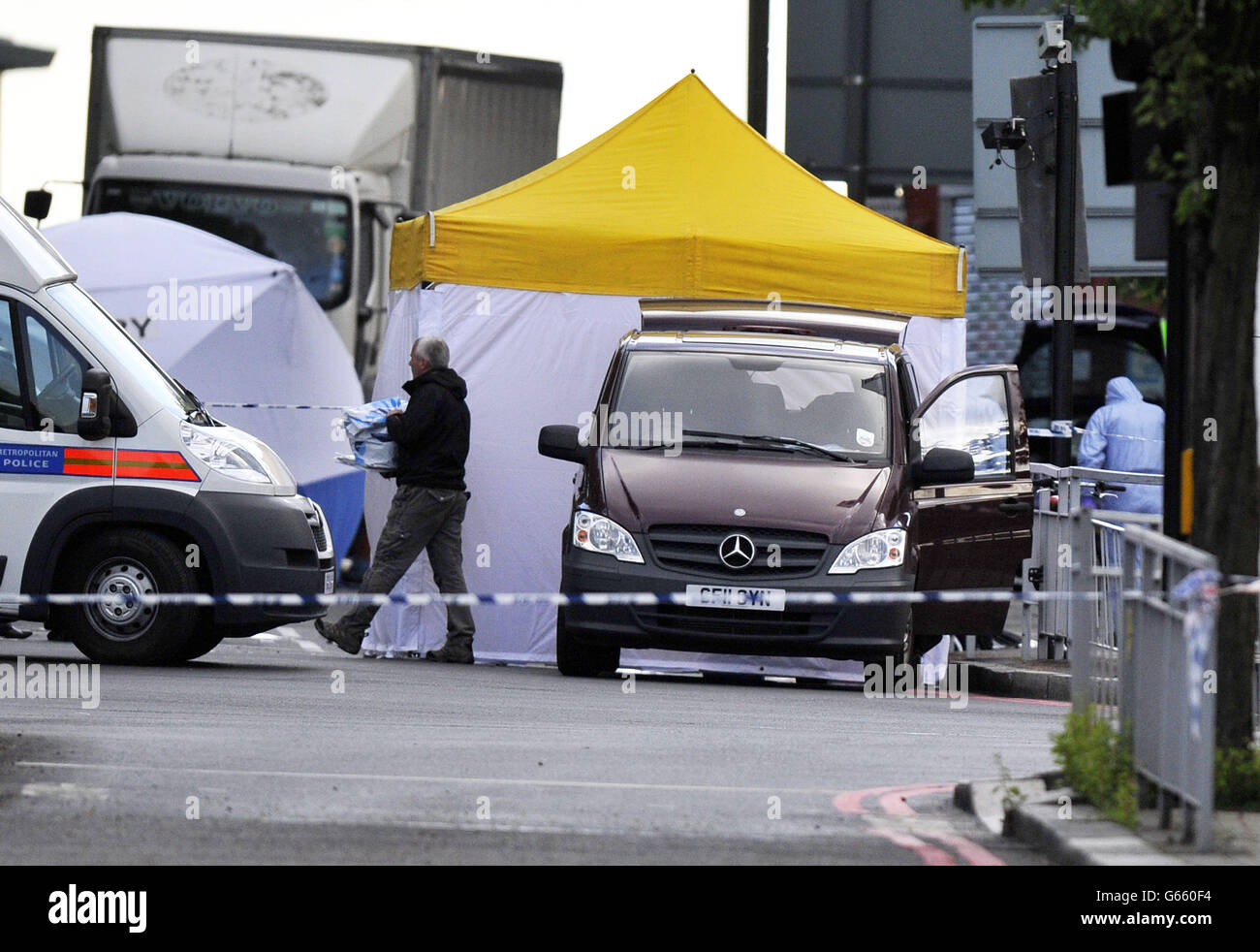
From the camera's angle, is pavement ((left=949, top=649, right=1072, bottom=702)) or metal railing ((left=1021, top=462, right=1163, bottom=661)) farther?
metal railing ((left=1021, top=462, right=1163, bottom=661))

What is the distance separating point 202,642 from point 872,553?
3.90 metres

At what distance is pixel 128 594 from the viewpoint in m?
14.1

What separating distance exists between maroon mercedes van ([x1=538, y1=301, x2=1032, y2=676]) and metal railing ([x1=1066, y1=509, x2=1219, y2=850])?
16.2 ft

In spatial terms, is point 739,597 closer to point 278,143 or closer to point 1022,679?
point 1022,679

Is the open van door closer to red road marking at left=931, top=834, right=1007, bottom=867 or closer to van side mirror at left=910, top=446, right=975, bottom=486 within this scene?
van side mirror at left=910, top=446, right=975, bottom=486

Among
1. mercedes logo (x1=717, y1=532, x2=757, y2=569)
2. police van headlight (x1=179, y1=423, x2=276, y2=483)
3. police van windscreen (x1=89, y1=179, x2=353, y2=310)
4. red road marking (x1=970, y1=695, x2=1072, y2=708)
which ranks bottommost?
red road marking (x1=970, y1=695, x2=1072, y2=708)

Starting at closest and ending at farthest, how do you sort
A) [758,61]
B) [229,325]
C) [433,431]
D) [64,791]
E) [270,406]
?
1. [64,791]
2. [433,431]
3. [758,61]
4. [229,325]
5. [270,406]

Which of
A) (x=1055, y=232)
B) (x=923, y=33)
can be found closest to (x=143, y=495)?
(x=1055, y=232)

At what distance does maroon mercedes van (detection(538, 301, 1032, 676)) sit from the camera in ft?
46.6

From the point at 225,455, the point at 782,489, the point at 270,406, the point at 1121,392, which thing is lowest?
the point at 782,489

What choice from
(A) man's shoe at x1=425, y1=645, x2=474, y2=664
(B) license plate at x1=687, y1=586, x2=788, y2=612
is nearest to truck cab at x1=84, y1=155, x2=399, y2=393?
(A) man's shoe at x1=425, y1=645, x2=474, y2=664

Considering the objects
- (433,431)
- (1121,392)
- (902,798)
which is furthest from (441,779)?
(1121,392)

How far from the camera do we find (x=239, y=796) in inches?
352

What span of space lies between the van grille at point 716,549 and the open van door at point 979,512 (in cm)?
107
